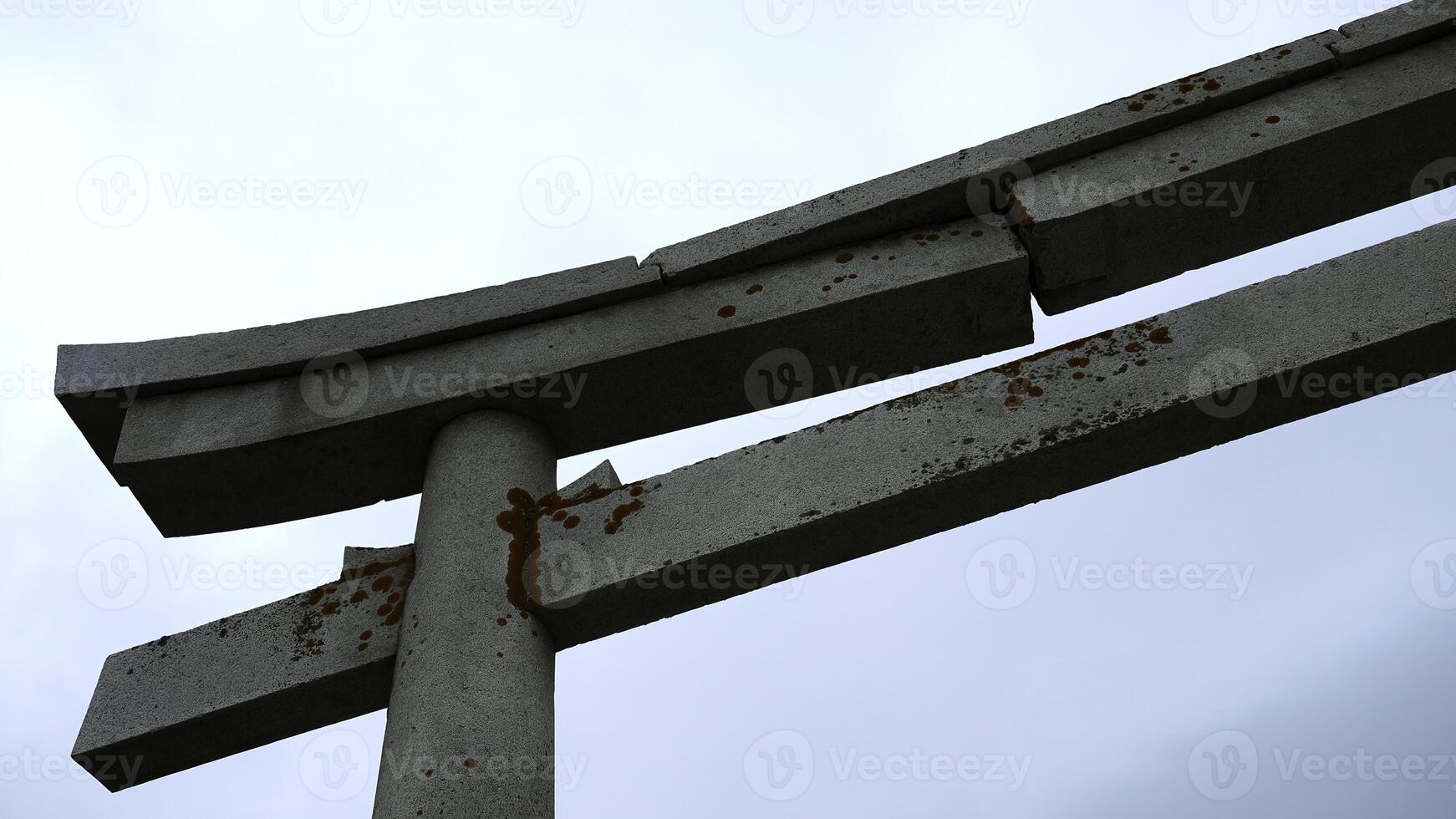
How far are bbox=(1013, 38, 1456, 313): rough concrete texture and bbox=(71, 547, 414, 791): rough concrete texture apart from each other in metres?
2.18

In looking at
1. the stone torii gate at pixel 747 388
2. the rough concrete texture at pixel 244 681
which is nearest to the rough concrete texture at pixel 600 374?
the stone torii gate at pixel 747 388

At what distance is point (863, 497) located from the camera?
3.29 meters

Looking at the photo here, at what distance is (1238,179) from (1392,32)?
73 cm

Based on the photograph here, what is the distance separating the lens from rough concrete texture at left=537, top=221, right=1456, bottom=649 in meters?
3.29

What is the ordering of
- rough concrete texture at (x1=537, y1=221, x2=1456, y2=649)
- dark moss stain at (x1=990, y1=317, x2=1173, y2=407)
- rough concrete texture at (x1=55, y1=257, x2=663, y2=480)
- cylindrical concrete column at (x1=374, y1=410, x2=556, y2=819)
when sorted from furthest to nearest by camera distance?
1. rough concrete texture at (x1=55, y1=257, x2=663, y2=480)
2. dark moss stain at (x1=990, y1=317, x2=1173, y2=407)
3. rough concrete texture at (x1=537, y1=221, x2=1456, y2=649)
4. cylindrical concrete column at (x1=374, y1=410, x2=556, y2=819)

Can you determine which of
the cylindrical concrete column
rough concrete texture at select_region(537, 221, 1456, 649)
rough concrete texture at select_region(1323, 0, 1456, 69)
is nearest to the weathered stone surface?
rough concrete texture at select_region(537, 221, 1456, 649)

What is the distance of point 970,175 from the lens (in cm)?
379

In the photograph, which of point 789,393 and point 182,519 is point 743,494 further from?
point 182,519

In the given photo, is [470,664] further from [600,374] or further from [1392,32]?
[1392,32]

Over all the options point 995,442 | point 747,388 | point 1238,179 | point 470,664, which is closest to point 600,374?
point 747,388

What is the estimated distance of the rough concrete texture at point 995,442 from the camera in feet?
10.8

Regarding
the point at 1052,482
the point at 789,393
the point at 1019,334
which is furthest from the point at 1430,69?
the point at 789,393

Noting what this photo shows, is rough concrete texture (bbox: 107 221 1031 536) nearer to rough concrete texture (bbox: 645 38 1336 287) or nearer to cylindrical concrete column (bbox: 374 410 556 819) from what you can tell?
rough concrete texture (bbox: 645 38 1336 287)

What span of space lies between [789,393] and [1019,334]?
0.74 meters
